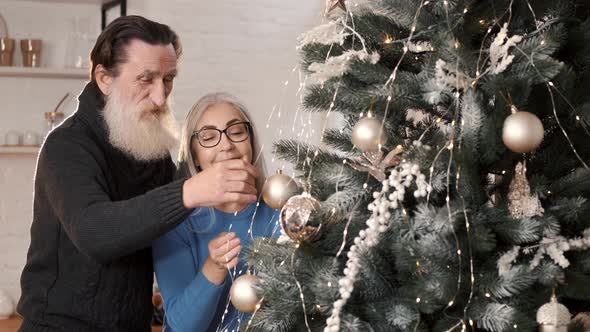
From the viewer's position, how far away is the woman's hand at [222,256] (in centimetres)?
173

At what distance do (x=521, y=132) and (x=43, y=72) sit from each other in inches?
129

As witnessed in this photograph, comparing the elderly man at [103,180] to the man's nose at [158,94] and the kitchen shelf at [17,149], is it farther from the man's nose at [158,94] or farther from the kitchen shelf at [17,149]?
the kitchen shelf at [17,149]

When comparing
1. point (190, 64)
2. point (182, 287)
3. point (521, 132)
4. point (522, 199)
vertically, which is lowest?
point (182, 287)

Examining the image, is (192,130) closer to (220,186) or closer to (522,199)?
(220,186)

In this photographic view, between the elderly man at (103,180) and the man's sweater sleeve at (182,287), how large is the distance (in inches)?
4.2

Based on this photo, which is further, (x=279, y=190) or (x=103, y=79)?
(x=103, y=79)

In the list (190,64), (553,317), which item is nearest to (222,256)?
(553,317)

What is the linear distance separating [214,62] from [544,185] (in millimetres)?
3418

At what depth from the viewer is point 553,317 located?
1.24 metres

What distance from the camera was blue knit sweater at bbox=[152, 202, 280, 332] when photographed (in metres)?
1.88

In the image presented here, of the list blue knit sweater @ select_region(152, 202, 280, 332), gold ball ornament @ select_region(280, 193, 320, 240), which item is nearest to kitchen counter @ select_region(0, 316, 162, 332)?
blue knit sweater @ select_region(152, 202, 280, 332)

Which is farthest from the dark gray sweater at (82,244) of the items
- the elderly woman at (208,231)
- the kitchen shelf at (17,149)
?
the kitchen shelf at (17,149)

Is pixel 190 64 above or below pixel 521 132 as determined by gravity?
above

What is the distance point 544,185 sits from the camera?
4.34ft
